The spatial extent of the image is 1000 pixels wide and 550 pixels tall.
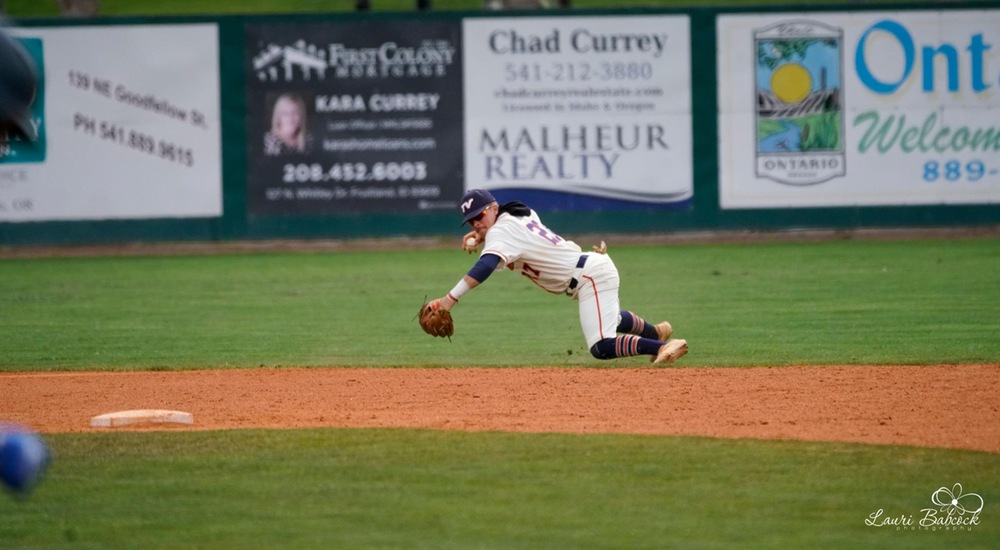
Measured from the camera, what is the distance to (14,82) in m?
3.96

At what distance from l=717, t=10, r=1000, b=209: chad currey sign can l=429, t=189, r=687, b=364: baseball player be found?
12.4 meters

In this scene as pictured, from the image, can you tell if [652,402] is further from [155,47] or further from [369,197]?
[155,47]

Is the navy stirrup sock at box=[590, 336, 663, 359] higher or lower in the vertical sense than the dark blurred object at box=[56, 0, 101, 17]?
lower

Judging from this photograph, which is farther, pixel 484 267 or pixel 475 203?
pixel 475 203

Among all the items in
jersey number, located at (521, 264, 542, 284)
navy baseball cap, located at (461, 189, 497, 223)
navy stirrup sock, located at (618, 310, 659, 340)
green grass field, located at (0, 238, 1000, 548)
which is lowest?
green grass field, located at (0, 238, 1000, 548)

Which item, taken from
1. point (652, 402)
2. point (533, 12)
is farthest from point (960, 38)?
point (652, 402)

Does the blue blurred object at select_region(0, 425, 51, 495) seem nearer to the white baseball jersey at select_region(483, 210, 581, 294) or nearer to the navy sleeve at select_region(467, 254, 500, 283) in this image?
the navy sleeve at select_region(467, 254, 500, 283)

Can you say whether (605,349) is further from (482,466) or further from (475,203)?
(482,466)

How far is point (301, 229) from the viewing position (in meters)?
22.4

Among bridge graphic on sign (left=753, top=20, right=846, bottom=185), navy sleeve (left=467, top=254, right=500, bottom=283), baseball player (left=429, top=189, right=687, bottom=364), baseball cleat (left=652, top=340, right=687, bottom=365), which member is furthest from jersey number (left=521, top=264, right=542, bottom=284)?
bridge graphic on sign (left=753, top=20, right=846, bottom=185)

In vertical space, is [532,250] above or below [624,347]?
above

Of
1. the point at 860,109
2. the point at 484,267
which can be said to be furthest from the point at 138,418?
the point at 860,109

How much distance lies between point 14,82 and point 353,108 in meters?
18.4

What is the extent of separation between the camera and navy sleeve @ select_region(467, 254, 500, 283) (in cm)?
976
